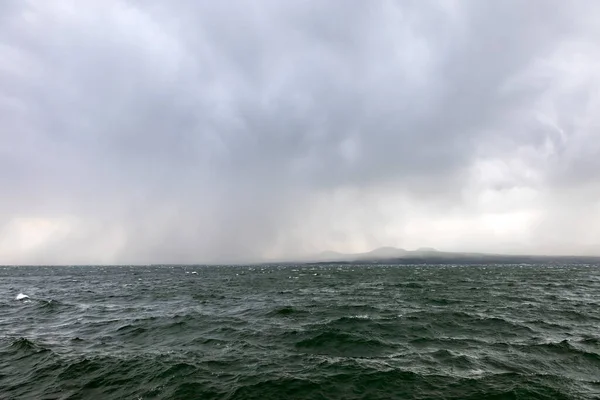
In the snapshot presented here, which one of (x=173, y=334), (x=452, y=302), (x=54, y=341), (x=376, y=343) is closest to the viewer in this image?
(x=376, y=343)

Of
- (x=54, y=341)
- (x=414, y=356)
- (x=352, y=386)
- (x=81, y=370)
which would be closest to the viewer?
(x=352, y=386)

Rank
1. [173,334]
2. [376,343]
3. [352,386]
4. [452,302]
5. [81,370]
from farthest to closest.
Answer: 1. [452,302]
2. [173,334]
3. [376,343]
4. [81,370]
5. [352,386]

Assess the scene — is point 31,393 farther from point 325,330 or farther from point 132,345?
point 325,330

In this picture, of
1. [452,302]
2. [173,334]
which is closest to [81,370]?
[173,334]

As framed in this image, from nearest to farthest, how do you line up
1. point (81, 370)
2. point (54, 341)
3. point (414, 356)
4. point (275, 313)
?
point (81, 370) < point (414, 356) < point (54, 341) < point (275, 313)

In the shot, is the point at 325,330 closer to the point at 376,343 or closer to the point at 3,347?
the point at 376,343

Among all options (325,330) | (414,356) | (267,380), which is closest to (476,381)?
(414,356)

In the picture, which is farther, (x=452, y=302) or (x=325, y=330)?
(x=452, y=302)

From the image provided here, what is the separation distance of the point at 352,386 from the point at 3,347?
27430 mm

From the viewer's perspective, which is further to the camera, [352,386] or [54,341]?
[54,341]

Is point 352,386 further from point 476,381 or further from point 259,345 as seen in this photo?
point 259,345

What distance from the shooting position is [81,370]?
796 inches

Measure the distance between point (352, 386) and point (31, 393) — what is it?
54.6 feet

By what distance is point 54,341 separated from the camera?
27.6 m
